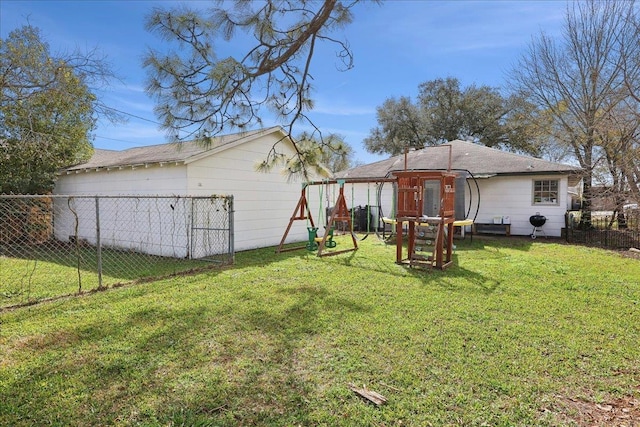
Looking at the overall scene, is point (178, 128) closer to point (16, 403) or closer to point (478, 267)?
point (16, 403)

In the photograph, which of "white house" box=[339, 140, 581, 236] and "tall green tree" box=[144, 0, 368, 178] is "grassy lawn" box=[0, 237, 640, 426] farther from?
"white house" box=[339, 140, 581, 236]

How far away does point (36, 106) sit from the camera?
10.2 metres

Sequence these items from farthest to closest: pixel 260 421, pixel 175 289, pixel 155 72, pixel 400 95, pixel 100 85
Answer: pixel 400 95
pixel 100 85
pixel 175 289
pixel 155 72
pixel 260 421

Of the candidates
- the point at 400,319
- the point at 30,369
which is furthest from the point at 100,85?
the point at 400,319

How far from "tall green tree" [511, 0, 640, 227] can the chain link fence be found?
12185mm

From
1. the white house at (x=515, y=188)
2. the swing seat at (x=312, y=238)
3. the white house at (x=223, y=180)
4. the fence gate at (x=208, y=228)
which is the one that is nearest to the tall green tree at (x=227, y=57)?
the white house at (x=223, y=180)

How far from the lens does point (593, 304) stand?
184 inches

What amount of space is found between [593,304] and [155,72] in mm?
6407

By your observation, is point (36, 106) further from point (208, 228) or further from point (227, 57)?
point (227, 57)

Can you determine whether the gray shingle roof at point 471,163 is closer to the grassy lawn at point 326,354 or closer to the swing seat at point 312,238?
the swing seat at point 312,238

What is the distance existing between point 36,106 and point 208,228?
22.2 feet

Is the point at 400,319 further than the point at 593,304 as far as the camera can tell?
No

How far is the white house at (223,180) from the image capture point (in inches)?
331

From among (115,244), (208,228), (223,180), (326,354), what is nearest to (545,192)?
(223,180)
